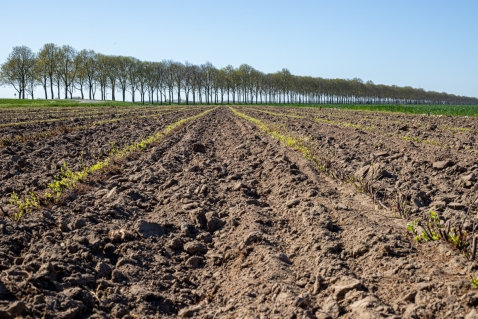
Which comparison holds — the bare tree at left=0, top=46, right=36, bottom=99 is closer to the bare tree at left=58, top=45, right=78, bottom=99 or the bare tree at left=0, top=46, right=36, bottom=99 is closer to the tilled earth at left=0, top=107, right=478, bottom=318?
the bare tree at left=58, top=45, right=78, bottom=99

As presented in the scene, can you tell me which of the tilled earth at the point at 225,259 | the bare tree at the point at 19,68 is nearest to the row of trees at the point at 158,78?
the bare tree at the point at 19,68

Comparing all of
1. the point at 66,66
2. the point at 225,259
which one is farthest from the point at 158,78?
the point at 225,259

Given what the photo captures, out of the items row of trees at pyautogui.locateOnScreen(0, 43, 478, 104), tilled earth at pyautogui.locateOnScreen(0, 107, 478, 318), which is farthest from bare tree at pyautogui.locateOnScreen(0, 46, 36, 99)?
tilled earth at pyautogui.locateOnScreen(0, 107, 478, 318)

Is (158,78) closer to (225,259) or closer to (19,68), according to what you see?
(19,68)

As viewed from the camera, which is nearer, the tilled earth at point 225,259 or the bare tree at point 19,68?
the tilled earth at point 225,259

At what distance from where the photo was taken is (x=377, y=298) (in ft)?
11.5

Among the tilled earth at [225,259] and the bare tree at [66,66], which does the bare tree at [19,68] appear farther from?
the tilled earth at [225,259]

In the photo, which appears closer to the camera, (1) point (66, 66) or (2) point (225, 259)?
(2) point (225, 259)

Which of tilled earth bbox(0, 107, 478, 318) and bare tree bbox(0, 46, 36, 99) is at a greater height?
bare tree bbox(0, 46, 36, 99)

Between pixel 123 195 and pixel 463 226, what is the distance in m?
4.59

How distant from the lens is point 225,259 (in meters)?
4.66

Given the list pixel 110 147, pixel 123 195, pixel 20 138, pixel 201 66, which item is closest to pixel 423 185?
pixel 123 195

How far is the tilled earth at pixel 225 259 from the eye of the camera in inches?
135

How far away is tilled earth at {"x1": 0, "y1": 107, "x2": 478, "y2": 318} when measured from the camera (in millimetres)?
3436
